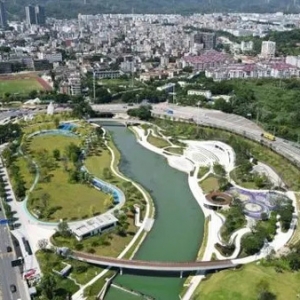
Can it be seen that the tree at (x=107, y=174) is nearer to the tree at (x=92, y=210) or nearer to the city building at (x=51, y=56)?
the tree at (x=92, y=210)

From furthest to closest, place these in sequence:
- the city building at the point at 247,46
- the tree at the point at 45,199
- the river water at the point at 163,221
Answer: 1. the city building at the point at 247,46
2. the tree at the point at 45,199
3. the river water at the point at 163,221

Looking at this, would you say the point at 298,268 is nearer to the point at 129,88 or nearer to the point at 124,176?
the point at 124,176

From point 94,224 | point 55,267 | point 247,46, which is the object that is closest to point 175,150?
point 94,224

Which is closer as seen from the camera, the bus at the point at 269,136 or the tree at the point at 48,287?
the tree at the point at 48,287

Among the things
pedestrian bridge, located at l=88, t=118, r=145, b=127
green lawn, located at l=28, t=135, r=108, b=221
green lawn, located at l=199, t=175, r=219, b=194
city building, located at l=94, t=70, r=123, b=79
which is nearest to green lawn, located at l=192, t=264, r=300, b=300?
green lawn, located at l=28, t=135, r=108, b=221

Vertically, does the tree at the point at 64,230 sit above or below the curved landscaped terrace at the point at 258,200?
above

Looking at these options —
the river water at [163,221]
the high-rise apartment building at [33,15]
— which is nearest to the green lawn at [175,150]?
the river water at [163,221]
